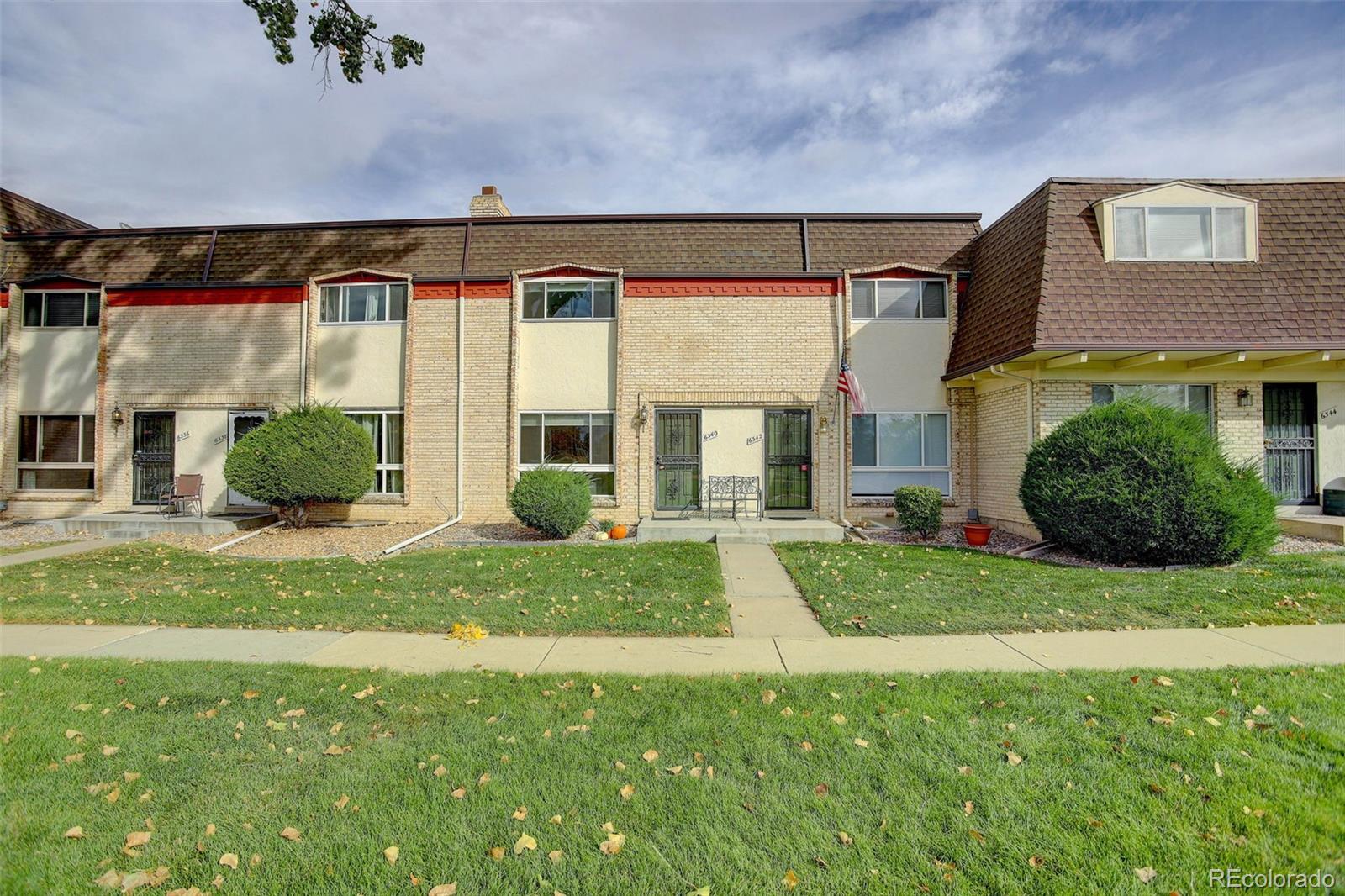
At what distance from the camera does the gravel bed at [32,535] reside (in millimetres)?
12219

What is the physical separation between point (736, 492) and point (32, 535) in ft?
46.1

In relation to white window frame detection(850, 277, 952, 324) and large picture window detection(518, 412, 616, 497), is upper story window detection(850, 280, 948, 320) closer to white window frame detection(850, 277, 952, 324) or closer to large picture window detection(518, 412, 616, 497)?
white window frame detection(850, 277, 952, 324)

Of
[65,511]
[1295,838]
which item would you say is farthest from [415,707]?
[65,511]

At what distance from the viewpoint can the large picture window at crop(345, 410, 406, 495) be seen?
47.2 feet

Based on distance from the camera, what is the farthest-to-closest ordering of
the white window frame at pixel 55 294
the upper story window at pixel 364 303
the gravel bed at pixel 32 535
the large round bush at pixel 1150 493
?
the white window frame at pixel 55 294 < the upper story window at pixel 364 303 < the gravel bed at pixel 32 535 < the large round bush at pixel 1150 493

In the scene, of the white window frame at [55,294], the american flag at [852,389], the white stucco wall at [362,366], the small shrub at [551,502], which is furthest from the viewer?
the white window frame at [55,294]

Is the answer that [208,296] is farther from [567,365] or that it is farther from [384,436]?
[567,365]

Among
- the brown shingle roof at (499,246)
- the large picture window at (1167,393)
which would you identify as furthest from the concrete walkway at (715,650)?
the brown shingle roof at (499,246)

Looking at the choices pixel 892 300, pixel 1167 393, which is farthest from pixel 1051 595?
pixel 892 300

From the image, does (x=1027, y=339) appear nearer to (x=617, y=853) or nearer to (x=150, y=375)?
(x=617, y=853)

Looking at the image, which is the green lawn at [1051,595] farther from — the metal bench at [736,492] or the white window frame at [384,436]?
the white window frame at [384,436]

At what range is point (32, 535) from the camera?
1282 cm

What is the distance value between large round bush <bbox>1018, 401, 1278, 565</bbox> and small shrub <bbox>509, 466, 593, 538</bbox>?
7669 mm

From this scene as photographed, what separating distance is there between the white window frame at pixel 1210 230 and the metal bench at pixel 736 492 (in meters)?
7.75
